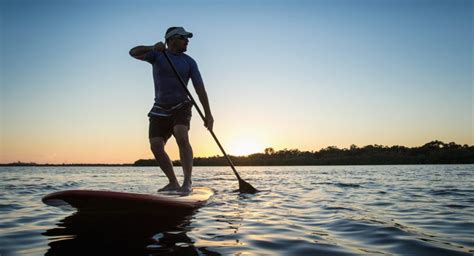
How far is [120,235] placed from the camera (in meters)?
3.07

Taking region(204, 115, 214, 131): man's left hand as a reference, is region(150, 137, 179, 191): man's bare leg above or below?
below

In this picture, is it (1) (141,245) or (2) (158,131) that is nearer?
(1) (141,245)

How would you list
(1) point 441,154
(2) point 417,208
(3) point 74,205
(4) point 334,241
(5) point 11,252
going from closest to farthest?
(5) point 11,252, (4) point 334,241, (3) point 74,205, (2) point 417,208, (1) point 441,154

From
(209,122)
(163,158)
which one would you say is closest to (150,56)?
(209,122)

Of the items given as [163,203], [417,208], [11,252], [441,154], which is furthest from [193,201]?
[441,154]

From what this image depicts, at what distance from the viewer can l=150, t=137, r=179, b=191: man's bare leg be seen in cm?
585

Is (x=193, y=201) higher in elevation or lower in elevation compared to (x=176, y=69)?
lower

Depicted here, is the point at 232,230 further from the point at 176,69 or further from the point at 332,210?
the point at 176,69

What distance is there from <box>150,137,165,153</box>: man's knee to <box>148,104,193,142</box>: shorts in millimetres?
63

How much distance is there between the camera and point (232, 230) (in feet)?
11.2

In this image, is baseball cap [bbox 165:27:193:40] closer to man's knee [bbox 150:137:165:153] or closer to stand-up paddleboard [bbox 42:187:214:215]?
man's knee [bbox 150:137:165:153]

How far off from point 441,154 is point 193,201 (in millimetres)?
78544

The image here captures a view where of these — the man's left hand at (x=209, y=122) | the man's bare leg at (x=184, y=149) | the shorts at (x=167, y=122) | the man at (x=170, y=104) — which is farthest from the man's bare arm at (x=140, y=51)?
the man's left hand at (x=209, y=122)

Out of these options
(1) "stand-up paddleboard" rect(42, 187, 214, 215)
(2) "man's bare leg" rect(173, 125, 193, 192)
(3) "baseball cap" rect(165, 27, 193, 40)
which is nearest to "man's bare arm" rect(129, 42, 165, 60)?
(3) "baseball cap" rect(165, 27, 193, 40)
